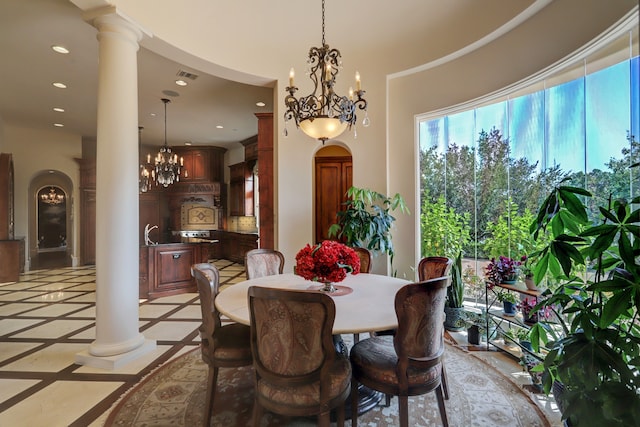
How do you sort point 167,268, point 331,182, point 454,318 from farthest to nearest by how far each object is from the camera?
point 331,182 → point 167,268 → point 454,318

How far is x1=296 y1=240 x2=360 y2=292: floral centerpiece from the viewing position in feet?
6.95

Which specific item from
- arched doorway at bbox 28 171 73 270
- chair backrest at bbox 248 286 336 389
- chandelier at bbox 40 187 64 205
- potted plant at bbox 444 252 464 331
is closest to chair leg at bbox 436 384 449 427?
chair backrest at bbox 248 286 336 389

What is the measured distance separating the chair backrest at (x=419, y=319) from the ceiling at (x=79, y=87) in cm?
410

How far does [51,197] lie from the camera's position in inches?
424

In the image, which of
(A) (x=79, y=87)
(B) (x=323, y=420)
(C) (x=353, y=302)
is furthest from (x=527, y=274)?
(A) (x=79, y=87)

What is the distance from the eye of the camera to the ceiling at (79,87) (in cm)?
332

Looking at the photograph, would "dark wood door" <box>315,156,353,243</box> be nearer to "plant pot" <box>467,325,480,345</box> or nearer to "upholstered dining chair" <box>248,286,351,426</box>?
"plant pot" <box>467,325,480,345</box>

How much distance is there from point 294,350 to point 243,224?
7.68m

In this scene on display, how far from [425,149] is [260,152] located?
2467 mm

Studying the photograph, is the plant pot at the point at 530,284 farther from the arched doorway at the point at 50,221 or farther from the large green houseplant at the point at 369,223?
the arched doorway at the point at 50,221

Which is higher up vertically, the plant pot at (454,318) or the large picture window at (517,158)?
the large picture window at (517,158)

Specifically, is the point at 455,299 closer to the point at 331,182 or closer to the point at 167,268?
the point at 331,182

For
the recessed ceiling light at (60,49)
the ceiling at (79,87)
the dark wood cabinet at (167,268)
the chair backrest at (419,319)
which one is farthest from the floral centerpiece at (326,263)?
the recessed ceiling light at (60,49)

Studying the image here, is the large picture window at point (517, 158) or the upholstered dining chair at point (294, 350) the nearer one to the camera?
the upholstered dining chair at point (294, 350)
